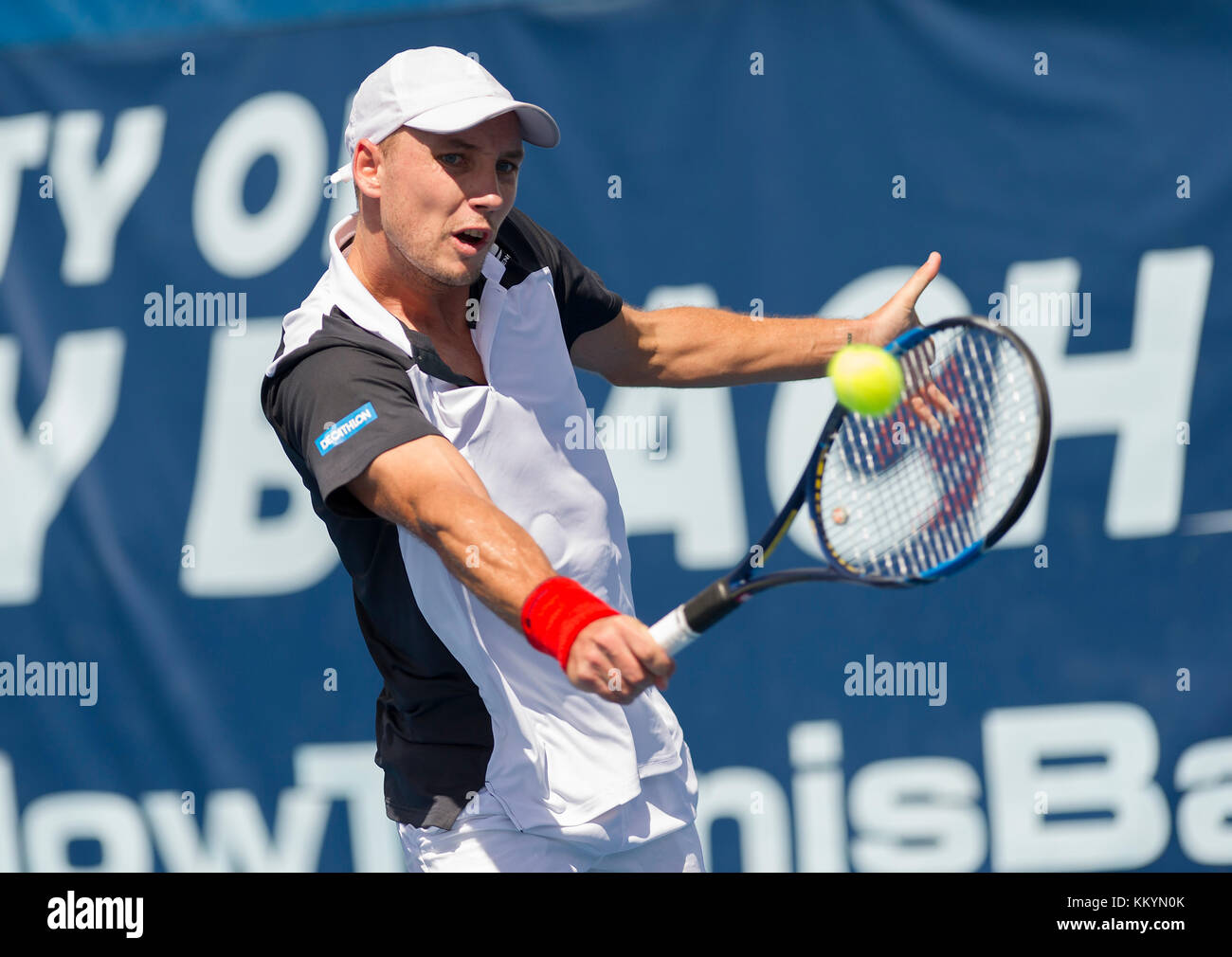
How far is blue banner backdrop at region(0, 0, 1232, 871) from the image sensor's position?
3518mm

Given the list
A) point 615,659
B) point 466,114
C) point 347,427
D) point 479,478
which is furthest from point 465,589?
point 466,114

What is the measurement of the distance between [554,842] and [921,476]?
2.75ft

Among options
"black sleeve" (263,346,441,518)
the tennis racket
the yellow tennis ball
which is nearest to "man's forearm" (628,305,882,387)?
the tennis racket

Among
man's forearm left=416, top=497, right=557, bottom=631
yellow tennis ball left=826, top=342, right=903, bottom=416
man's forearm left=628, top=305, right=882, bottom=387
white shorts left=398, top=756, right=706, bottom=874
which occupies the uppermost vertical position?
man's forearm left=628, top=305, right=882, bottom=387

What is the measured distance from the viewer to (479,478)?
85.5 inches

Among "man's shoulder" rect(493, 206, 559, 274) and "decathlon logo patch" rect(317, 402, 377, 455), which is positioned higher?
"man's shoulder" rect(493, 206, 559, 274)

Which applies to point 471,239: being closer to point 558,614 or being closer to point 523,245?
point 523,245

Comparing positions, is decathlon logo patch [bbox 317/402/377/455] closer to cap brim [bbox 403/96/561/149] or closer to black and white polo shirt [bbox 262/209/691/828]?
black and white polo shirt [bbox 262/209/691/828]

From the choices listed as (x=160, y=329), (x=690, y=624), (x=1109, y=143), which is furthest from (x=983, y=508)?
(x=160, y=329)

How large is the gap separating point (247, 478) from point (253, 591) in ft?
1.00

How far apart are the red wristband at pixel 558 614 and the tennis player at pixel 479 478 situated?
24 cm

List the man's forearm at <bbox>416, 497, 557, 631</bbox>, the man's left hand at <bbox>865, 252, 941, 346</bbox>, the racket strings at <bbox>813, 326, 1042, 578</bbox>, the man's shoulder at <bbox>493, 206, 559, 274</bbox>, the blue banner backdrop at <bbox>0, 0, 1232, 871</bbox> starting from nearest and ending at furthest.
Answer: the man's forearm at <bbox>416, 497, 557, 631</bbox> < the racket strings at <bbox>813, 326, 1042, 578</bbox> < the man's shoulder at <bbox>493, 206, 559, 274</bbox> < the man's left hand at <bbox>865, 252, 941, 346</bbox> < the blue banner backdrop at <bbox>0, 0, 1232, 871</bbox>

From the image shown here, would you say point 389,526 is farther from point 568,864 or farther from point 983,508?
point 983,508

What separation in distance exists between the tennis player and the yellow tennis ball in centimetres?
46
